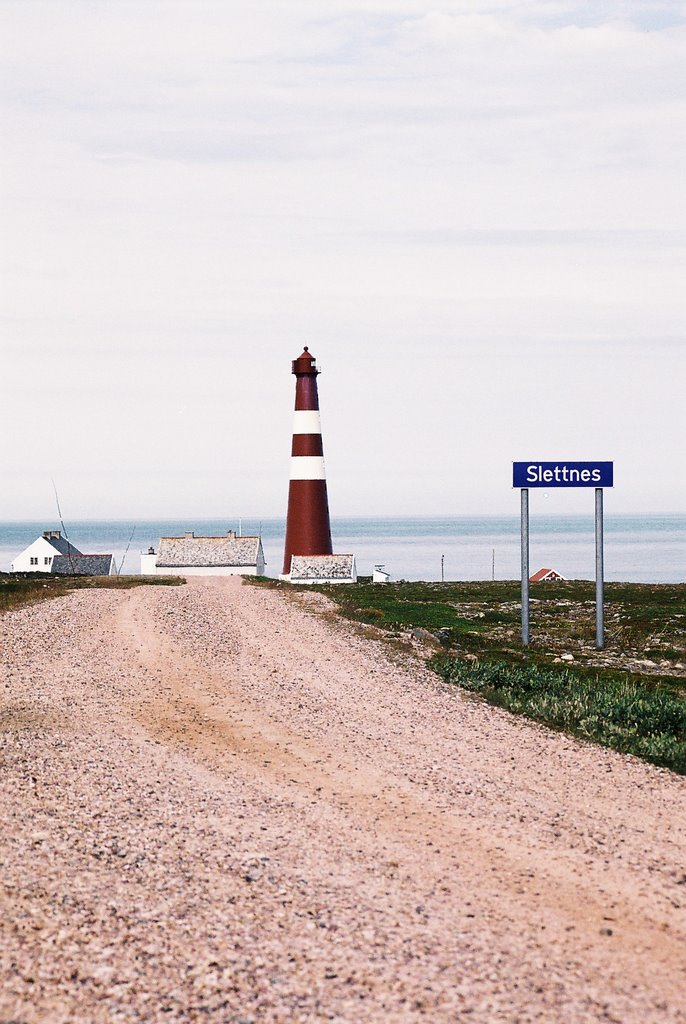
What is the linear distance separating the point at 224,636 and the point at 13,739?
40.5ft

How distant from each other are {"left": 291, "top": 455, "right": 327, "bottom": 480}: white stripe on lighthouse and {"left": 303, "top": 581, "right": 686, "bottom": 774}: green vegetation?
1210 centimetres

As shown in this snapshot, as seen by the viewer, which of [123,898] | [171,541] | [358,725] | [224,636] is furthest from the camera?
[171,541]

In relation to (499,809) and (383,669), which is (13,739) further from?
(383,669)

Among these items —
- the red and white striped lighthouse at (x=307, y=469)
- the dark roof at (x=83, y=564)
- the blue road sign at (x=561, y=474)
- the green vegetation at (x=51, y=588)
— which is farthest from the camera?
the dark roof at (x=83, y=564)

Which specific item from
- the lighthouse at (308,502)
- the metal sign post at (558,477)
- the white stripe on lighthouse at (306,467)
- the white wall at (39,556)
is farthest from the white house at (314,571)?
the white wall at (39,556)

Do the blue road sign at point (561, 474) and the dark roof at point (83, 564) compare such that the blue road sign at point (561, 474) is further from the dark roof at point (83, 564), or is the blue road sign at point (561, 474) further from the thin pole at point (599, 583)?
the dark roof at point (83, 564)

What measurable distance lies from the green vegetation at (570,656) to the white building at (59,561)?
52490mm

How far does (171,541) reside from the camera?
3088 inches

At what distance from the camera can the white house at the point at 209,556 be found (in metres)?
76.7

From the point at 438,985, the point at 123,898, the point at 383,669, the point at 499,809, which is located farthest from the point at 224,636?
the point at 438,985

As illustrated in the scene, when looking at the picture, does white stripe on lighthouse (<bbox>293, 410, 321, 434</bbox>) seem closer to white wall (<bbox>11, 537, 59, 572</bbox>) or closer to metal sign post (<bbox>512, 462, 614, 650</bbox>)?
metal sign post (<bbox>512, 462, 614, 650</bbox>)

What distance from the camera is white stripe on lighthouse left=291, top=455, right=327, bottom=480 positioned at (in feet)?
193

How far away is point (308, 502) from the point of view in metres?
60.6

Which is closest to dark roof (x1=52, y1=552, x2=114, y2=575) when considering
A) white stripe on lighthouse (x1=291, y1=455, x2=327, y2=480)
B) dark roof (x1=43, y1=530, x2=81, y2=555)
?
dark roof (x1=43, y1=530, x2=81, y2=555)
